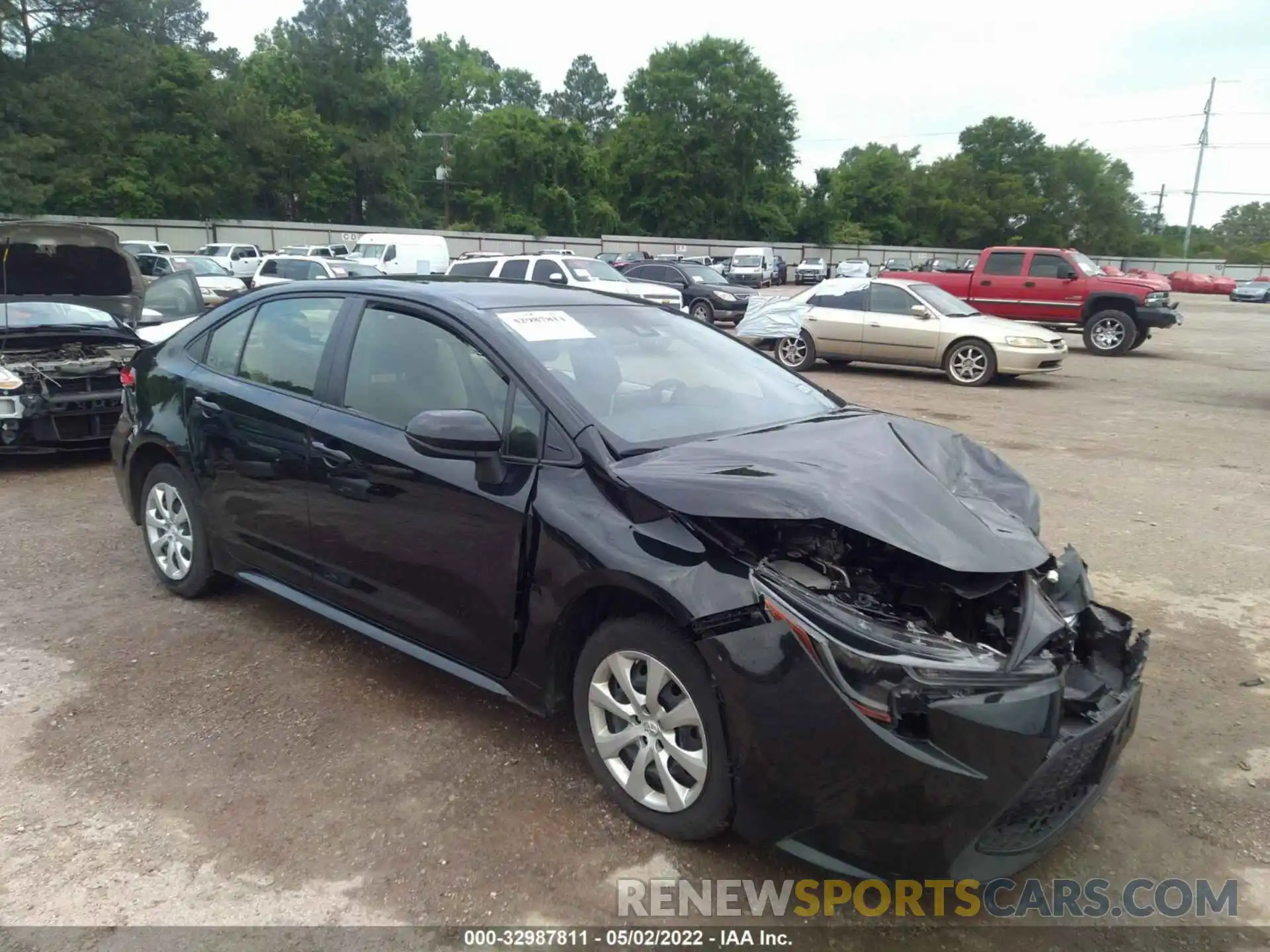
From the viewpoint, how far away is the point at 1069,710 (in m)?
2.49

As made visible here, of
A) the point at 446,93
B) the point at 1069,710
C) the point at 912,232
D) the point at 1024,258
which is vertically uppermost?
the point at 446,93

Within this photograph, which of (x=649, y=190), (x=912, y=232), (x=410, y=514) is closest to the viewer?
(x=410, y=514)

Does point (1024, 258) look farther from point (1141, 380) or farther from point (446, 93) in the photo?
point (446, 93)

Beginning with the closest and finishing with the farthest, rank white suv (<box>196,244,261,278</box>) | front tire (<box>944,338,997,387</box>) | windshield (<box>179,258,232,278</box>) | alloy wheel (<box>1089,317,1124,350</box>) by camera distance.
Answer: front tire (<box>944,338,997,387</box>)
alloy wheel (<box>1089,317,1124,350</box>)
windshield (<box>179,258,232,278</box>)
white suv (<box>196,244,261,278</box>)

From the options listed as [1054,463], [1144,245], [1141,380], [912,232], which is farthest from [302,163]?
[1144,245]

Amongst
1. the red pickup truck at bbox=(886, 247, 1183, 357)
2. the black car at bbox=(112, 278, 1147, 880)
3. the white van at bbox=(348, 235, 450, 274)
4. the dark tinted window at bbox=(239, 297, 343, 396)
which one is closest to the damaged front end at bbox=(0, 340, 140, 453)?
the dark tinted window at bbox=(239, 297, 343, 396)

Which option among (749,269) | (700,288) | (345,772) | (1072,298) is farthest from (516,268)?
(749,269)

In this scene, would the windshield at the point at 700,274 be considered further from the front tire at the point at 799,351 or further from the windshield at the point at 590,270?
the front tire at the point at 799,351

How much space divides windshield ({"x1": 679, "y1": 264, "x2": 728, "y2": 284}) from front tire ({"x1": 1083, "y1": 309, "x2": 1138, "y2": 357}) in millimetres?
9361

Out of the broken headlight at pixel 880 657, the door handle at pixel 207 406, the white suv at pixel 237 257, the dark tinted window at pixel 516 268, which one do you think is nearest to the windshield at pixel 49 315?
the door handle at pixel 207 406

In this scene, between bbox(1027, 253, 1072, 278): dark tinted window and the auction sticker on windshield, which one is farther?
bbox(1027, 253, 1072, 278): dark tinted window

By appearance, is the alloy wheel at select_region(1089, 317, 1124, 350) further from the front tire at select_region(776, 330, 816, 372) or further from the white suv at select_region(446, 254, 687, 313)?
the white suv at select_region(446, 254, 687, 313)

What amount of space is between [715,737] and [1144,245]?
291 feet

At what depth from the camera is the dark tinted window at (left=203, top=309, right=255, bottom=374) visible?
14.5 feet
